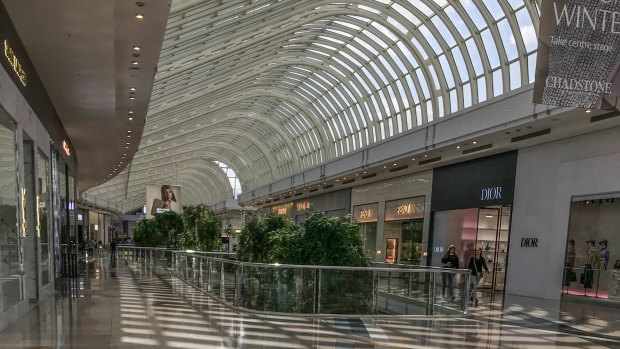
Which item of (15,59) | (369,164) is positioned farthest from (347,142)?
(15,59)

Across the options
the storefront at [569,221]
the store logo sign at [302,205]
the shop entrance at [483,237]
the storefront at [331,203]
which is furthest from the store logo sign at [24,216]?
the store logo sign at [302,205]

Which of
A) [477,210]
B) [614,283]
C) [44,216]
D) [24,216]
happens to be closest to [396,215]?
[477,210]

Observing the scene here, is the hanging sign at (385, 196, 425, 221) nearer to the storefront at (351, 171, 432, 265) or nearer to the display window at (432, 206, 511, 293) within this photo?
the storefront at (351, 171, 432, 265)

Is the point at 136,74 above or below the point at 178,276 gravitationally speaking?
above

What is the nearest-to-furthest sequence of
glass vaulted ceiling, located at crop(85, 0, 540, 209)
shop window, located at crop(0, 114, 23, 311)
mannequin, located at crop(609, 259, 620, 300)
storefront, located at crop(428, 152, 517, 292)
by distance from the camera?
shop window, located at crop(0, 114, 23, 311), mannequin, located at crop(609, 259, 620, 300), storefront, located at crop(428, 152, 517, 292), glass vaulted ceiling, located at crop(85, 0, 540, 209)

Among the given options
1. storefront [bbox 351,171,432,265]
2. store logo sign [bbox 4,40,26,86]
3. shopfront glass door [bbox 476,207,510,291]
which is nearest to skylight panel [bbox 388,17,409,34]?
storefront [bbox 351,171,432,265]

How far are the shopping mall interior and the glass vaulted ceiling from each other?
11 cm

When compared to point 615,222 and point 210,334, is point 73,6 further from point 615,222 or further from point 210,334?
point 615,222

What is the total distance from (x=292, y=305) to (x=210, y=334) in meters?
2.55

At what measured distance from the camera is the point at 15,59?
30.1 ft

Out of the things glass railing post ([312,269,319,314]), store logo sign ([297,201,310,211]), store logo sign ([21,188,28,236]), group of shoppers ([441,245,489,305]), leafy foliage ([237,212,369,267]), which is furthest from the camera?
store logo sign ([297,201,310,211])

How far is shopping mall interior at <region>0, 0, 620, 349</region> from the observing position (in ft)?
28.8

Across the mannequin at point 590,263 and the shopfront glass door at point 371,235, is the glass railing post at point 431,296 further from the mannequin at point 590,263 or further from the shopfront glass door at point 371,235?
the shopfront glass door at point 371,235

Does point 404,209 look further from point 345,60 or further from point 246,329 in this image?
point 246,329
